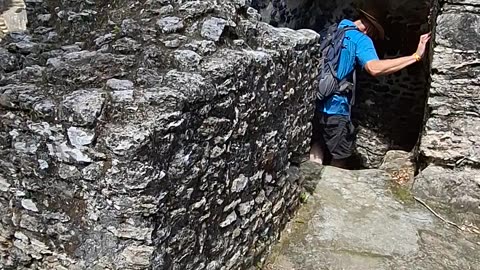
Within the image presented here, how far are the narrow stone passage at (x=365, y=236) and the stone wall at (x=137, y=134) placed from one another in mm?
322

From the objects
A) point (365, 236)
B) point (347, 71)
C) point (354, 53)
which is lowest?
point (365, 236)

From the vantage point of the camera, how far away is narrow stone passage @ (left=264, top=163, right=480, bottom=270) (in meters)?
3.17

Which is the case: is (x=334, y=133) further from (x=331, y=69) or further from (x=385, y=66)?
(x=385, y=66)

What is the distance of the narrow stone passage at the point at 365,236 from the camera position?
3.17 metres

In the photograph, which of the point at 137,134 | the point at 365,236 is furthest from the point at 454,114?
the point at 137,134

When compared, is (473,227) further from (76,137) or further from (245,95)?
(76,137)

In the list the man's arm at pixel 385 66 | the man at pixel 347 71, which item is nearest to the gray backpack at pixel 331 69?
the man at pixel 347 71

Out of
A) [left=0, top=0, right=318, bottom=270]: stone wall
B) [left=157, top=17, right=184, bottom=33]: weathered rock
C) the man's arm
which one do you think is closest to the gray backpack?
the man's arm

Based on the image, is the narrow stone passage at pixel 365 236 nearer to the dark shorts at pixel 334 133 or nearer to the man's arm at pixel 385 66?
the dark shorts at pixel 334 133

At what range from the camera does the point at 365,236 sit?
132 inches

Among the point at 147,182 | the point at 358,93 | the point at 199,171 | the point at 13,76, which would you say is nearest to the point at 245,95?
the point at 199,171

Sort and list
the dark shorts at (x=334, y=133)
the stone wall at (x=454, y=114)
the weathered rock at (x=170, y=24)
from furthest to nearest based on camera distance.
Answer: the dark shorts at (x=334, y=133) < the stone wall at (x=454, y=114) < the weathered rock at (x=170, y=24)

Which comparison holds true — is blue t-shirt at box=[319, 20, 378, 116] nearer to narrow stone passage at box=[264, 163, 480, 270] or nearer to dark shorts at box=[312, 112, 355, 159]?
dark shorts at box=[312, 112, 355, 159]

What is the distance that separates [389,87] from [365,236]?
277cm
